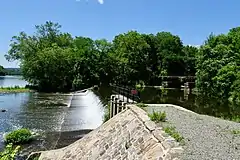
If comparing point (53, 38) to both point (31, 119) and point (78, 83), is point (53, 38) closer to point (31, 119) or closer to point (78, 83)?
point (78, 83)

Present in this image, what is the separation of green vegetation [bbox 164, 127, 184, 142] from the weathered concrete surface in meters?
0.15

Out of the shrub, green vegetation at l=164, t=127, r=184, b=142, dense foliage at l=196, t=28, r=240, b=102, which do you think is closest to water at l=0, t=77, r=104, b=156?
green vegetation at l=164, t=127, r=184, b=142

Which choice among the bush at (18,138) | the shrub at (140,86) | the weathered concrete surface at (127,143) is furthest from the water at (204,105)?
the shrub at (140,86)

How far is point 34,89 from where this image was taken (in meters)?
53.1

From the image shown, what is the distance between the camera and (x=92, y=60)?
2203 inches

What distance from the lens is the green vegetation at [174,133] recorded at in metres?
7.47

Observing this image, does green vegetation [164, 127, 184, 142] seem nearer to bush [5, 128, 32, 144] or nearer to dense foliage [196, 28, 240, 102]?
bush [5, 128, 32, 144]

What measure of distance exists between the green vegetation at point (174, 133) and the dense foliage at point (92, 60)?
4502 cm

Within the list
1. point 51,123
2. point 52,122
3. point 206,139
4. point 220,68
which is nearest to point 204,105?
point 220,68

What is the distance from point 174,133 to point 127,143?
186cm

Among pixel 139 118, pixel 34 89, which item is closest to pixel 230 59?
pixel 34 89

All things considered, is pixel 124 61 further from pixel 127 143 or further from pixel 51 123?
pixel 127 143

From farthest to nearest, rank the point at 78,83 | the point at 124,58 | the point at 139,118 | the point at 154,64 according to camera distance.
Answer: the point at 154,64
the point at 124,58
the point at 78,83
the point at 139,118

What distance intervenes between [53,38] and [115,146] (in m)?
59.1
